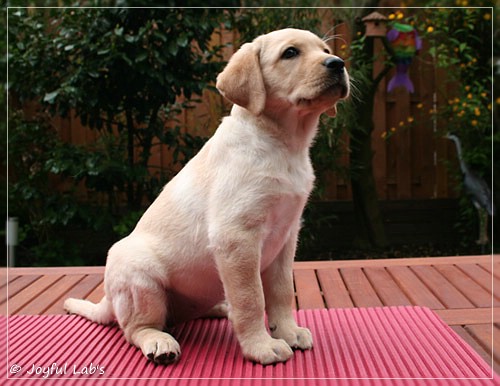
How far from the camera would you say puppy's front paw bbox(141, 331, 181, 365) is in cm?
154

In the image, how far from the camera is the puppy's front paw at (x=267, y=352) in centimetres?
151

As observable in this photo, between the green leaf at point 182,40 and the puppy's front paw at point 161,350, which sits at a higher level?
the green leaf at point 182,40

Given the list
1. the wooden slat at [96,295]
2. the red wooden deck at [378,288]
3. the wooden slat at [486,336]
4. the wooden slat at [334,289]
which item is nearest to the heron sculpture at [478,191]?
the red wooden deck at [378,288]

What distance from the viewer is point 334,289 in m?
2.42

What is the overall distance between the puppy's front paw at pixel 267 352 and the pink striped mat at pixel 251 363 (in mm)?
22

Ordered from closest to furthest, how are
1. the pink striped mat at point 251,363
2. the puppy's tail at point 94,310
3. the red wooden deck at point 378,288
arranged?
the pink striped mat at point 251,363, the puppy's tail at point 94,310, the red wooden deck at point 378,288

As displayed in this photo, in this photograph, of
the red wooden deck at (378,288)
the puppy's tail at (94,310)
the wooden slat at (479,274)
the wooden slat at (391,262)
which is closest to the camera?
the puppy's tail at (94,310)

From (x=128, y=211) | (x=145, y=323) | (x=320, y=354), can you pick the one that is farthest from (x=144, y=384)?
(x=128, y=211)

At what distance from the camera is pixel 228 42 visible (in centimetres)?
306

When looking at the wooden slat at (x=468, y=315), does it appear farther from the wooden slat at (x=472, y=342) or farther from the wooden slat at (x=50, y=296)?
the wooden slat at (x=50, y=296)

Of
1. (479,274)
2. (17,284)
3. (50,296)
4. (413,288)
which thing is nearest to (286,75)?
(413,288)

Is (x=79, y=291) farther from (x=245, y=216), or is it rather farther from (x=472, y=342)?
(x=472, y=342)

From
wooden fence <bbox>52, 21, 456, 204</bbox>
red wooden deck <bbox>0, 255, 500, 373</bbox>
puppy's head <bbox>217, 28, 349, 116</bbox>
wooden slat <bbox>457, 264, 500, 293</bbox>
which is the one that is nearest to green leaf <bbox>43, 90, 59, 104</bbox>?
wooden fence <bbox>52, 21, 456, 204</bbox>

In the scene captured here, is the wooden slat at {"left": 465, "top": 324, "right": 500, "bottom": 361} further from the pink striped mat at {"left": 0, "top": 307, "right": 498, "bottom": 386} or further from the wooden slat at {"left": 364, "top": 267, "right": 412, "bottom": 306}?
the wooden slat at {"left": 364, "top": 267, "right": 412, "bottom": 306}
